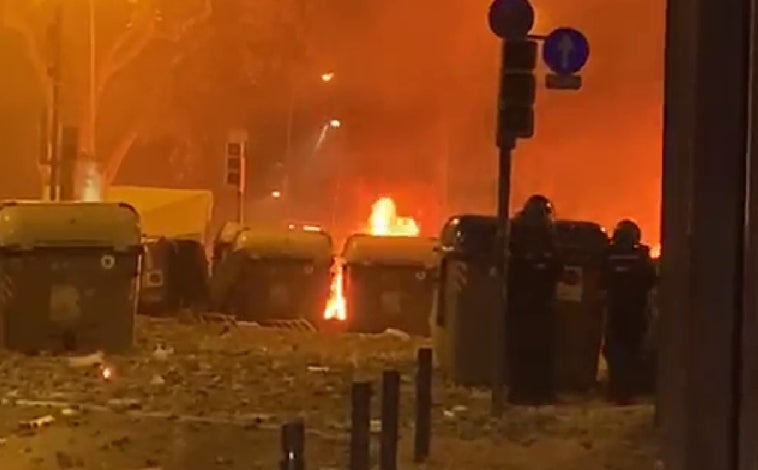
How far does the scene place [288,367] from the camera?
14.5 metres

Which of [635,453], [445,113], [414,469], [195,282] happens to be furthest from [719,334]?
[445,113]

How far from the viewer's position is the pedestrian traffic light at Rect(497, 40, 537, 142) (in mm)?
11266

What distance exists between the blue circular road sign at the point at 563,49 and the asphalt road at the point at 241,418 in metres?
2.56

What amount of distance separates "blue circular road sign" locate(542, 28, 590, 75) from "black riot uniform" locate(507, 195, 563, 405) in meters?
1.34

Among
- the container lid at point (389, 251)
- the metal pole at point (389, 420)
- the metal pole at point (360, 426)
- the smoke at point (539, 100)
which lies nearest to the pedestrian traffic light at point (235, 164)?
the container lid at point (389, 251)

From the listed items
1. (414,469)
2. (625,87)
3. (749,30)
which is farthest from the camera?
(625,87)

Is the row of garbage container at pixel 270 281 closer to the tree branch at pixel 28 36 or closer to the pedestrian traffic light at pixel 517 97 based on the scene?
the pedestrian traffic light at pixel 517 97

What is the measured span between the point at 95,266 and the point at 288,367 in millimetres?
2180

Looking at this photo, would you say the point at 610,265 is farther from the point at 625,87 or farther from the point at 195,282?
the point at 625,87

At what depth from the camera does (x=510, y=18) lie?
1127 cm

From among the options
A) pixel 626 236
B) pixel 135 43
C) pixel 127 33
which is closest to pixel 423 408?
pixel 626 236

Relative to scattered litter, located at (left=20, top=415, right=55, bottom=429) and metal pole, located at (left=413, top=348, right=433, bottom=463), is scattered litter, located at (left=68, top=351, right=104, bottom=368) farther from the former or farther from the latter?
metal pole, located at (left=413, top=348, right=433, bottom=463)

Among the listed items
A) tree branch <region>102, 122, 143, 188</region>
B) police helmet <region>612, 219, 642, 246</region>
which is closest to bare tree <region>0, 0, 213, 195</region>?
tree branch <region>102, 122, 143, 188</region>

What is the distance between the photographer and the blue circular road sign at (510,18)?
36.9 feet
